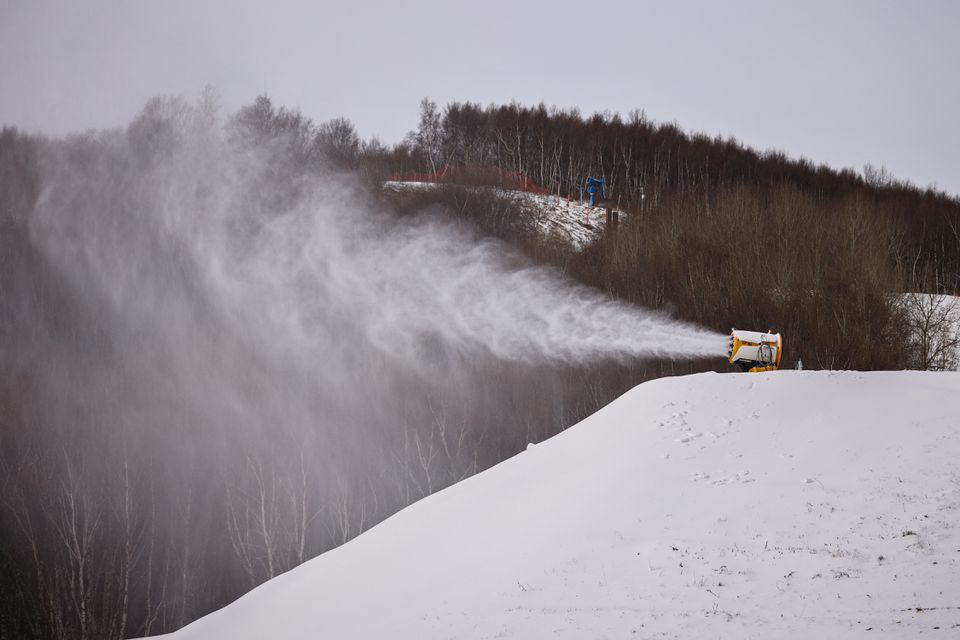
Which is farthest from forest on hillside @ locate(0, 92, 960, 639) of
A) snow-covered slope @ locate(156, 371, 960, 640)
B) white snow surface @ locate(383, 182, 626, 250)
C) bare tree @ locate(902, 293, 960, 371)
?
snow-covered slope @ locate(156, 371, 960, 640)

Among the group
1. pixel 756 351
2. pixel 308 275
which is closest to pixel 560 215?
pixel 308 275

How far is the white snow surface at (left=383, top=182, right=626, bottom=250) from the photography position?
55031 mm

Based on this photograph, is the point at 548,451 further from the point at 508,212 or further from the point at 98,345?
the point at 98,345

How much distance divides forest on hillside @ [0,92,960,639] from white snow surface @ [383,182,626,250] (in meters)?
2.24

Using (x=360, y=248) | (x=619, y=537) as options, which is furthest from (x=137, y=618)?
(x=619, y=537)

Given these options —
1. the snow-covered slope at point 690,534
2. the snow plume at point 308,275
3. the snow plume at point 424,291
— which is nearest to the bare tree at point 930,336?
the snow plume at point 424,291

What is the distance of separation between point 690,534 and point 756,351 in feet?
26.1

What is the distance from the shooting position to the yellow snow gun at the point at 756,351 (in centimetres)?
1675

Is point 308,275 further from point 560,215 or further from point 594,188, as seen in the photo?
point 594,188

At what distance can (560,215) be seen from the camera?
58875mm

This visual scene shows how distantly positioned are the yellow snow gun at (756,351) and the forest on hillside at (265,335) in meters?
19.3

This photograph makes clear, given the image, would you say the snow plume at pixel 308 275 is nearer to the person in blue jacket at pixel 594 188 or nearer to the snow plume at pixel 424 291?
the snow plume at pixel 424 291

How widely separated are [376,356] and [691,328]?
24174 millimetres

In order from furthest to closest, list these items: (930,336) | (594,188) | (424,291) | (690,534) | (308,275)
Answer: (594,188)
(308,275)
(424,291)
(930,336)
(690,534)
